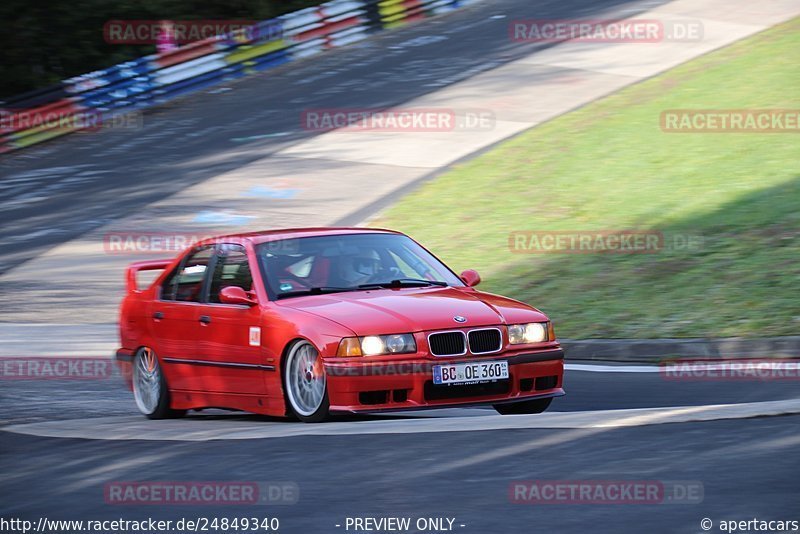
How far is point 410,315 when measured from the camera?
8.95m

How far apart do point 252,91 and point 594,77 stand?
26.3 ft

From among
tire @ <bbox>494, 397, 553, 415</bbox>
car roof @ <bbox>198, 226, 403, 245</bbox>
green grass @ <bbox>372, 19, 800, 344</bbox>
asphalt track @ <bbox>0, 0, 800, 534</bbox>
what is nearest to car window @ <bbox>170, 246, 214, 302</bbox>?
car roof @ <bbox>198, 226, 403, 245</bbox>

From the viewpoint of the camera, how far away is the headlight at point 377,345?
344 inches

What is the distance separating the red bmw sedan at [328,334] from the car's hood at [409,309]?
1cm

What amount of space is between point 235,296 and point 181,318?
89 centimetres

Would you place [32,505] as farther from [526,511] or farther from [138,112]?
[138,112]

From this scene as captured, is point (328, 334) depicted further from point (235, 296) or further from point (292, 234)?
point (292, 234)

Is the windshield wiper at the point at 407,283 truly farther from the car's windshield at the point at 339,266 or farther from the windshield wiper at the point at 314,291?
the windshield wiper at the point at 314,291

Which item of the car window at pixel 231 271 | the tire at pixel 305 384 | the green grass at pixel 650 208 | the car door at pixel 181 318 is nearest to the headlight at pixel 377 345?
the tire at pixel 305 384

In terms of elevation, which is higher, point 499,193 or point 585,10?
point 585,10

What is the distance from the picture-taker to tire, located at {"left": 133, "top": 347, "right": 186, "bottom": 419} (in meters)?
10.4

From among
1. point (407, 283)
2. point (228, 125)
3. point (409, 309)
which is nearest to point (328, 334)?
point (409, 309)

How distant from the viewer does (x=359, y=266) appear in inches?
386

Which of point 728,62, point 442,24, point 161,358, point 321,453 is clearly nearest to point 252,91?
point 442,24
